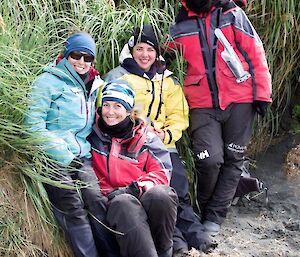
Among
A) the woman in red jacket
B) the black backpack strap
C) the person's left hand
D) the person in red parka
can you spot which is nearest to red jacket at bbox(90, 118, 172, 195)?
the woman in red jacket

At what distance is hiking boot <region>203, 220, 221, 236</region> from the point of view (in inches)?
218

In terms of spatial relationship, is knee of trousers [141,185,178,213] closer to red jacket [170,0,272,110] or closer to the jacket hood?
the jacket hood

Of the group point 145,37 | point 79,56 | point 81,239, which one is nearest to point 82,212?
point 81,239

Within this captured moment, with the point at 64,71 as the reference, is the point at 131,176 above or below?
below

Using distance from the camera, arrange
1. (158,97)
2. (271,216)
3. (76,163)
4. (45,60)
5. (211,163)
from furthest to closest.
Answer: (271,216) < (211,163) < (158,97) < (45,60) < (76,163)

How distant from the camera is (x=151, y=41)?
17.7 ft

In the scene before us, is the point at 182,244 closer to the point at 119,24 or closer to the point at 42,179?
the point at 42,179

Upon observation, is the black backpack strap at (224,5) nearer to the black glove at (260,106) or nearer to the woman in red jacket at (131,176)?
the black glove at (260,106)

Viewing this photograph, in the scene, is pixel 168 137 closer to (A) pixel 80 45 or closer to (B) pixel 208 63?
(B) pixel 208 63

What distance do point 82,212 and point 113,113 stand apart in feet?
2.27

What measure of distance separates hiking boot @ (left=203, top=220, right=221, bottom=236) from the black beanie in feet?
4.32

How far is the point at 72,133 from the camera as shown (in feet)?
15.9

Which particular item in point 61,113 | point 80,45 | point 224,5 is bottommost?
point 61,113

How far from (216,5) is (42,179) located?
1.93 m
